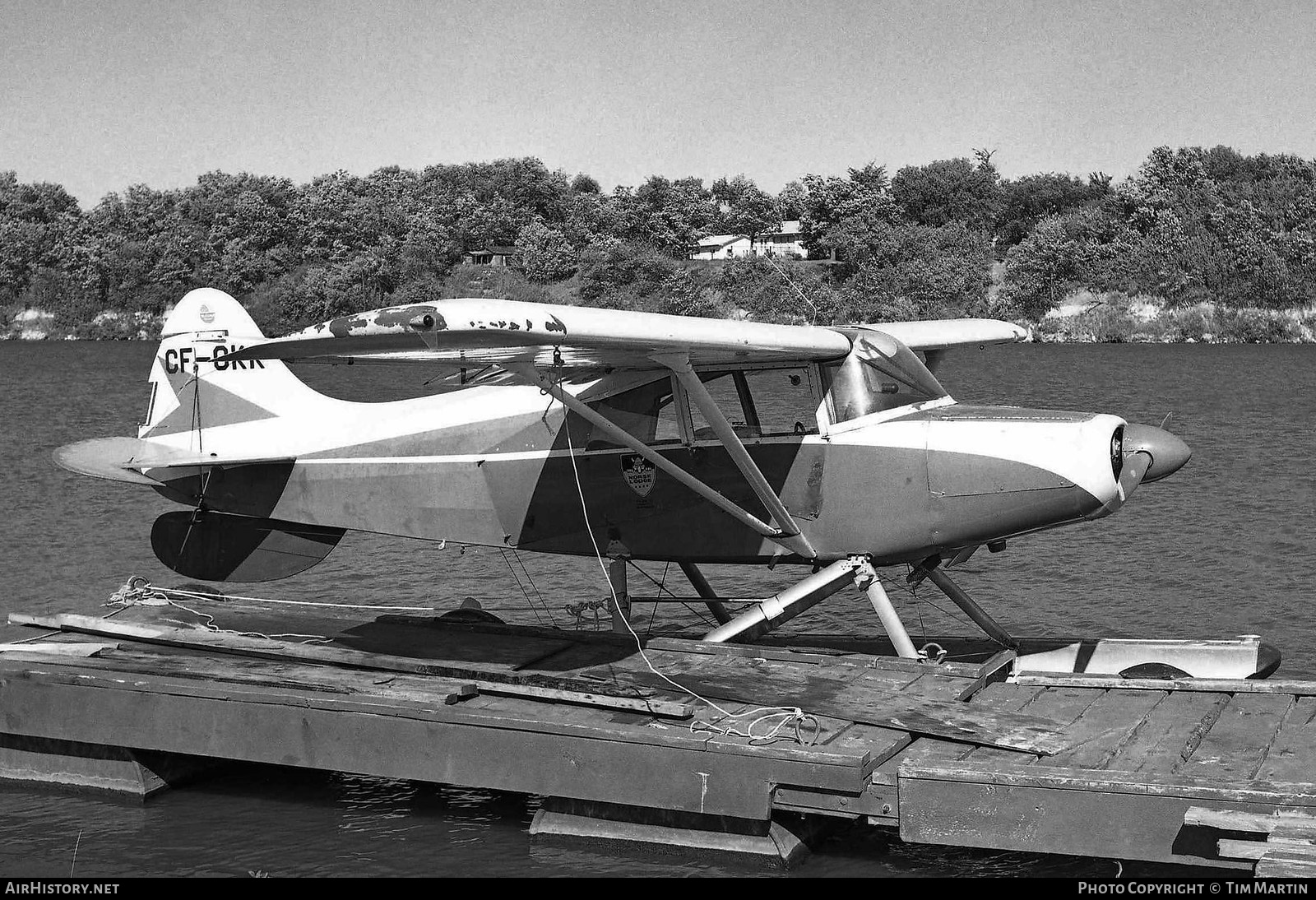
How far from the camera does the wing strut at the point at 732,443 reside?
8094 mm

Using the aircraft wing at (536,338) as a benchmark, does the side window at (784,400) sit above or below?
below

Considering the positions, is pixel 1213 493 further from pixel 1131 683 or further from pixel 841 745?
pixel 841 745

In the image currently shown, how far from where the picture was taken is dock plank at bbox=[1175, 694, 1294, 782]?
6.15 m

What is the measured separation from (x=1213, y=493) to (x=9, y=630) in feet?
53.3

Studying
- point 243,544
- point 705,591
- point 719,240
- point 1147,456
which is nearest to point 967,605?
point 1147,456

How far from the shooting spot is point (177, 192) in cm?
9719

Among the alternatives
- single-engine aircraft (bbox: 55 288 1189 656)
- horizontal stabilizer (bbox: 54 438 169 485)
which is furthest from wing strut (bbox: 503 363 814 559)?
horizontal stabilizer (bbox: 54 438 169 485)

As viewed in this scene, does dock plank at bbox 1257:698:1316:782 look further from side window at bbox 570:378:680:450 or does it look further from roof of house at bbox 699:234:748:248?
roof of house at bbox 699:234:748:248

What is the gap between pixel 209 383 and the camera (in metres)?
10.4

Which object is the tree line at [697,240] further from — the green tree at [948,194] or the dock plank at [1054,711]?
the dock plank at [1054,711]

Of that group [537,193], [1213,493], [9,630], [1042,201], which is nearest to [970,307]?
[1042,201]

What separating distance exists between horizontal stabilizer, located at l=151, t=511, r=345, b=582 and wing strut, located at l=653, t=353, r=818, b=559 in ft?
11.1

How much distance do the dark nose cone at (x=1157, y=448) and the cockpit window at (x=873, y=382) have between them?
1230mm

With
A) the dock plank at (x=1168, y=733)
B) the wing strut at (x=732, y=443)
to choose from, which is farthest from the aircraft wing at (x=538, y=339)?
the dock plank at (x=1168, y=733)
